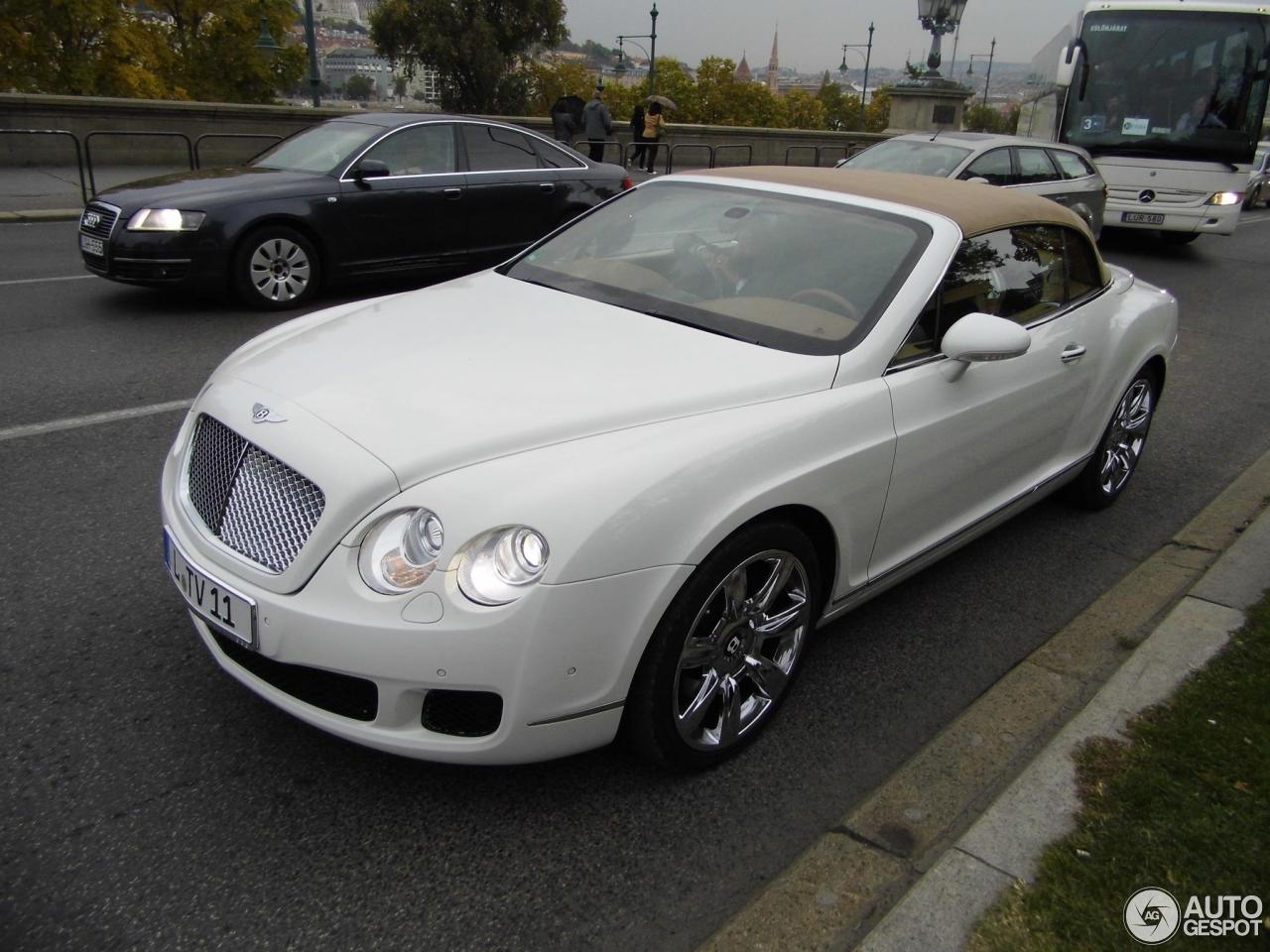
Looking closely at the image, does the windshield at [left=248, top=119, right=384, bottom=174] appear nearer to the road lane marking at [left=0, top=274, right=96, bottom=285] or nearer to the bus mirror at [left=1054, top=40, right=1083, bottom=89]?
the road lane marking at [left=0, top=274, right=96, bottom=285]

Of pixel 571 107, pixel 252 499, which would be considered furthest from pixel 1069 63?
pixel 252 499

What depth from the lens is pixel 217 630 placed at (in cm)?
279

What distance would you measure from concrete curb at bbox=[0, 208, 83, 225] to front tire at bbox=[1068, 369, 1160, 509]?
41.0 ft

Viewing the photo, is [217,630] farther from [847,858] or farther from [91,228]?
[91,228]

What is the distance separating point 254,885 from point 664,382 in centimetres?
166

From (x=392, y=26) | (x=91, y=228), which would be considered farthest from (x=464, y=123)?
(x=392, y=26)

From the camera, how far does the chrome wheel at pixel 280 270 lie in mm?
8359

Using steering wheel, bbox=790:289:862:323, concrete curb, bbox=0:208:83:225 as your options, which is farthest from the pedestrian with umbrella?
steering wheel, bbox=790:289:862:323

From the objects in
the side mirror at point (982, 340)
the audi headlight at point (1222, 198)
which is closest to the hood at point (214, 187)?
the side mirror at point (982, 340)

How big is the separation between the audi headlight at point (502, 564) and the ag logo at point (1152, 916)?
1573mm

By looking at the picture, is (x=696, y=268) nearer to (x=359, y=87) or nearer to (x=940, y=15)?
(x=940, y=15)

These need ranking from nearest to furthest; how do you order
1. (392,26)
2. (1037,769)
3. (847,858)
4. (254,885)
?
(254,885), (847,858), (1037,769), (392,26)

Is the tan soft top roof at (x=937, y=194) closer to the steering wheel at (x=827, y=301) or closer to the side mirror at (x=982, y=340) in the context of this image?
the side mirror at (x=982, y=340)

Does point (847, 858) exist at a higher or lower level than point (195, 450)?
lower
